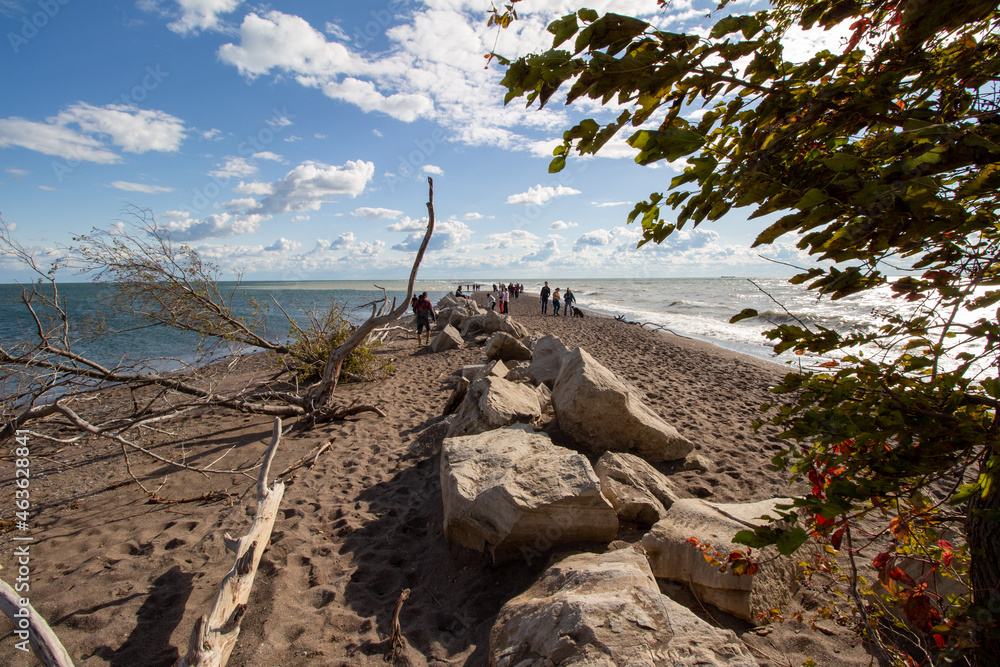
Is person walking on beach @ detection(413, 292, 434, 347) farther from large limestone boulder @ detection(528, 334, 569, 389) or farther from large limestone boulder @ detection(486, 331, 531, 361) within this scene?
large limestone boulder @ detection(528, 334, 569, 389)

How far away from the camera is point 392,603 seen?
11.0ft

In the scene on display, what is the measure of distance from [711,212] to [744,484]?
15.2ft

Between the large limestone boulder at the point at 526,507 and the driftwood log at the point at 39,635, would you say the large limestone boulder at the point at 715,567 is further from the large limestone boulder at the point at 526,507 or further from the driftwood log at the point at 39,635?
the driftwood log at the point at 39,635

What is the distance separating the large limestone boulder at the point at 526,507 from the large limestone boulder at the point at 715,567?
439 millimetres

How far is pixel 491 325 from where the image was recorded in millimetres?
14984

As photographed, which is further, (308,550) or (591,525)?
(308,550)

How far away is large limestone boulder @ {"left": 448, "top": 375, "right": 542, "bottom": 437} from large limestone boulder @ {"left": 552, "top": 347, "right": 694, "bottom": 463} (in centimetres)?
65

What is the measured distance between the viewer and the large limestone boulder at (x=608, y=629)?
2.08 m

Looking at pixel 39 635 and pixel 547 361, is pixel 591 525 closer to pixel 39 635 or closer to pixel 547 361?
pixel 39 635

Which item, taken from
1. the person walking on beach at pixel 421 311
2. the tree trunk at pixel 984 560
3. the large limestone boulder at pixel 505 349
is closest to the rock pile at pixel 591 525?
the tree trunk at pixel 984 560

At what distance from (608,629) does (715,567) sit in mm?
1238

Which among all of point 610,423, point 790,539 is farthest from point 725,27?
point 610,423

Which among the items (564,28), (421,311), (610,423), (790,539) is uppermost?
(564,28)

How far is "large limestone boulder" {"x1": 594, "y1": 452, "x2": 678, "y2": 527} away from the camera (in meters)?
3.80
